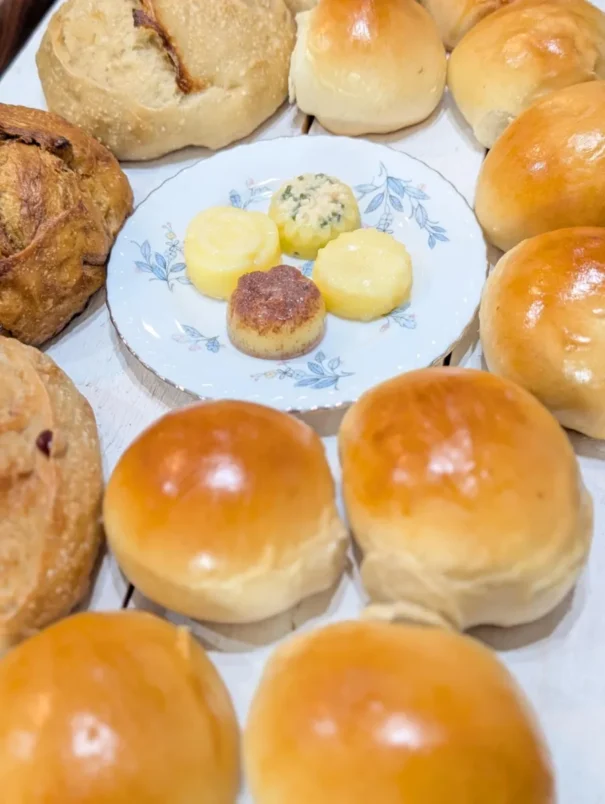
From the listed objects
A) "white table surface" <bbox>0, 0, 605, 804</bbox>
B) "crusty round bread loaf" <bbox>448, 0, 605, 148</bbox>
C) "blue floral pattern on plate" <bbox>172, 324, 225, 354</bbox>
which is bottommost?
"white table surface" <bbox>0, 0, 605, 804</bbox>

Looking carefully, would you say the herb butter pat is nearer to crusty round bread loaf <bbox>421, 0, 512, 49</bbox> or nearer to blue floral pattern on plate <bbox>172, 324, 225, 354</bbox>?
blue floral pattern on plate <bbox>172, 324, 225, 354</bbox>

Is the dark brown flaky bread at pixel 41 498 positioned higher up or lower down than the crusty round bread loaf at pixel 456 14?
lower down

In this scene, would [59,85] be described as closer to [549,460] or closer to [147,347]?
[147,347]

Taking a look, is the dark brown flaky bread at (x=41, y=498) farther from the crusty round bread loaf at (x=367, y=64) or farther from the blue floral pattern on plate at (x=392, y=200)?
the crusty round bread loaf at (x=367, y=64)

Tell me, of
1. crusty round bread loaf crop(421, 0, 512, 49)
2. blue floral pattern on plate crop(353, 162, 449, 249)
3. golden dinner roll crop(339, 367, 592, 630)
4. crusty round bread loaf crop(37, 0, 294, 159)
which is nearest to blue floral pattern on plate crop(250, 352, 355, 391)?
golden dinner roll crop(339, 367, 592, 630)

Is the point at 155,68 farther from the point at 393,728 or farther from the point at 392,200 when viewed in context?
the point at 393,728

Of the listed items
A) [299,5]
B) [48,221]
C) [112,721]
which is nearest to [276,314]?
[48,221]

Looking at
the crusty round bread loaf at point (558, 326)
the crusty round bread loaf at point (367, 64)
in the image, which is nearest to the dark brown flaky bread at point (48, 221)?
the crusty round bread loaf at point (367, 64)
